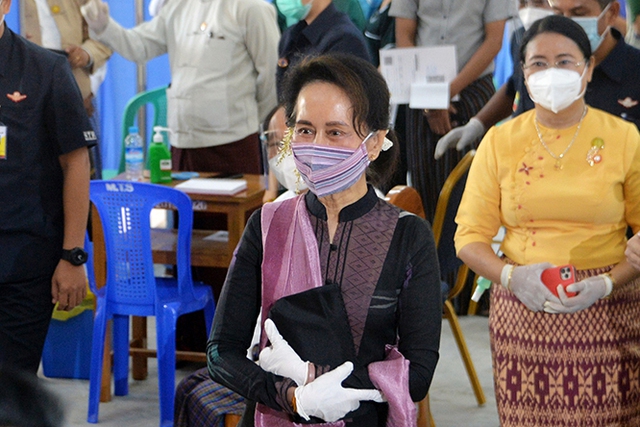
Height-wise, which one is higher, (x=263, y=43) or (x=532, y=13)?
(x=532, y=13)

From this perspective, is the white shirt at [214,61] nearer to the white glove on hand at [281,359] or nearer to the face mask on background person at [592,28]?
the face mask on background person at [592,28]

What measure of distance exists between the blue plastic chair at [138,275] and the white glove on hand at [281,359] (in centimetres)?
182

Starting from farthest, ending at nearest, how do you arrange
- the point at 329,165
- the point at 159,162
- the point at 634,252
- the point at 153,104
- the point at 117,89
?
1. the point at 117,89
2. the point at 153,104
3. the point at 159,162
4. the point at 634,252
5. the point at 329,165

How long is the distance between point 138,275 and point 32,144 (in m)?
1.16

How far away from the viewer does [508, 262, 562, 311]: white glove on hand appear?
2600 millimetres

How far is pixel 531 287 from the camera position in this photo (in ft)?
8.57

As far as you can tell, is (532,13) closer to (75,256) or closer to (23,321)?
(75,256)

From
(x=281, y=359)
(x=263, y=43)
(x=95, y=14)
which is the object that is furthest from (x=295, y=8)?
(x=281, y=359)

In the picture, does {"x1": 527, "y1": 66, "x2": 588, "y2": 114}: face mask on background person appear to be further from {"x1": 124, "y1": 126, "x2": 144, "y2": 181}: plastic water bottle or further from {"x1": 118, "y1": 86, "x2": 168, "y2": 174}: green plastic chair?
{"x1": 118, "y1": 86, "x2": 168, "y2": 174}: green plastic chair

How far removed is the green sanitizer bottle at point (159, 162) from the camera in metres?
4.20

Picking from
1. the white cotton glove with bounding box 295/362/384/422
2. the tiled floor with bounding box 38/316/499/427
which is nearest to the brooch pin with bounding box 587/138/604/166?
the white cotton glove with bounding box 295/362/384/422

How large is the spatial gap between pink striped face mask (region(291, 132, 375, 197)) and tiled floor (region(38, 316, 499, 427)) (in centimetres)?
197

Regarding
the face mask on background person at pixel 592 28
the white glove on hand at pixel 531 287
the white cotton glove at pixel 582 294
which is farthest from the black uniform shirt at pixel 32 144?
the face mask on background person at pixel 592 28

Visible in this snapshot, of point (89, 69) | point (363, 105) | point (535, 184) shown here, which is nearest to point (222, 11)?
point (89, 69)
